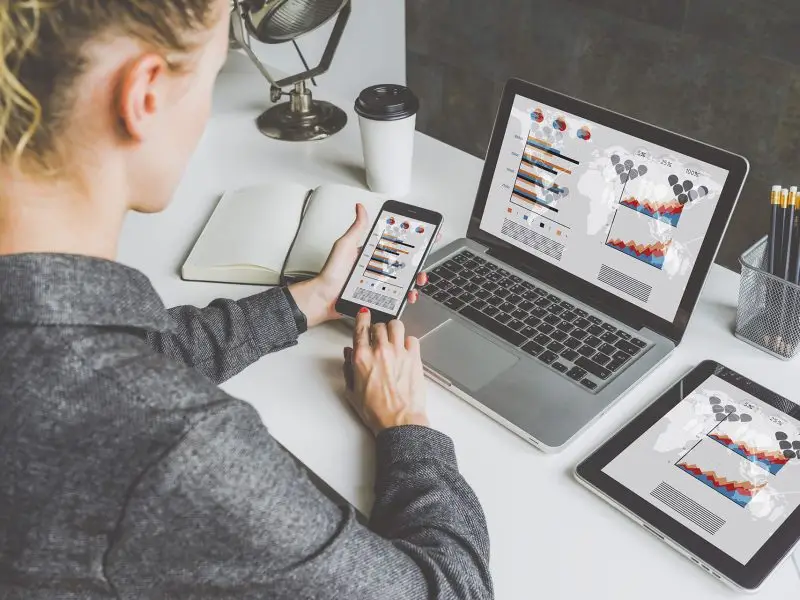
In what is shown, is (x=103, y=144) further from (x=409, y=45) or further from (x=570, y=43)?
(x=409, y=45)

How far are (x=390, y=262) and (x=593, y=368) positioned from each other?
31 centimetres

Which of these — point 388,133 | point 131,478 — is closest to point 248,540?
point 131,478

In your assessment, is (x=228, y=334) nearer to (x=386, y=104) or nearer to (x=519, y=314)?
(x=519, y=314)

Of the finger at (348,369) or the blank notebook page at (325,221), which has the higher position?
the blank notebook page at (325,221)

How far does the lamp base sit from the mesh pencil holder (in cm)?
84

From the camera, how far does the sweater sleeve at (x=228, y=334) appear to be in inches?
39.0

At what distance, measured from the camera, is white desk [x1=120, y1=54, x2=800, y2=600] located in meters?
0.75

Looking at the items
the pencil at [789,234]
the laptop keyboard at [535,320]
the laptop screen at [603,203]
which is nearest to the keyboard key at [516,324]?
the laptop keyboard at [535,320]

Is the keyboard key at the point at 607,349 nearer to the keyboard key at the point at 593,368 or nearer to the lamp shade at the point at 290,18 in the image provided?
the keyboard key at the point at 593,368

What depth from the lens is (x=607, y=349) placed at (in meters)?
0.99

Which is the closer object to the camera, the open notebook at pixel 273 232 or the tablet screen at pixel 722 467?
the tablet screen at pixel 722 467

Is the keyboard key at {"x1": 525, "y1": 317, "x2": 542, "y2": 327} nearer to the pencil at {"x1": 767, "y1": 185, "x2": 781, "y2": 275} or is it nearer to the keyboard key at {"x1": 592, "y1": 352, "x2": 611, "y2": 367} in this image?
the keyboard key at {"x1": 592, "y1": 352, "x2": 611, "y2": 367}

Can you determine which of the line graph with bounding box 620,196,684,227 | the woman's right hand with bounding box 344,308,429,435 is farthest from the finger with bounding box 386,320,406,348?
the line graph with bounding box 620,196,684,227

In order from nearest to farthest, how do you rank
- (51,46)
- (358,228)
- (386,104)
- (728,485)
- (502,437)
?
(51,46) → (728,485) → (502,437) → (358,228) → (386,104)
